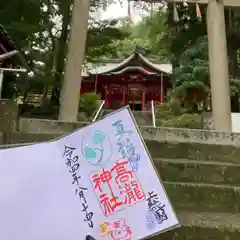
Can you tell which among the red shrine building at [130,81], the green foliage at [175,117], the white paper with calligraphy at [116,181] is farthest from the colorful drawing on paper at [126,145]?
the red shrine building at [130,81]

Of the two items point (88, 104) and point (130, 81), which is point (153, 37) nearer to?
point (130, 81)

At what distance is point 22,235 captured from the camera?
2139 millimetres

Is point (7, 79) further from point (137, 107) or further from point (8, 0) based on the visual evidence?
point (137, 107)

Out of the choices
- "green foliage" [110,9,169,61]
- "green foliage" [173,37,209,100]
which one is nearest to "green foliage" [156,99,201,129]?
"green foliage" [173,37,209,100]

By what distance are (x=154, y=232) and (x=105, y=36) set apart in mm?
10028

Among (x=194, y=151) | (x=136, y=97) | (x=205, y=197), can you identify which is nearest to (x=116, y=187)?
(x=205, y=197)

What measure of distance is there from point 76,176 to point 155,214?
21.0 inches

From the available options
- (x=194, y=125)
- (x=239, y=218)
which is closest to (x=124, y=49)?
(x=194, y=125)

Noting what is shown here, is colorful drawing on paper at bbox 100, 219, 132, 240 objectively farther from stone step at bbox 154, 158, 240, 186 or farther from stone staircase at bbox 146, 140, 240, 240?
stone step at bbox 154, 158, 240, 186

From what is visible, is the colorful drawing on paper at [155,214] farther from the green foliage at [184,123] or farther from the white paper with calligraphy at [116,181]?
the green foliage at [184,123]

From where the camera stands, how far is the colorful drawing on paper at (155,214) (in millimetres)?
2127

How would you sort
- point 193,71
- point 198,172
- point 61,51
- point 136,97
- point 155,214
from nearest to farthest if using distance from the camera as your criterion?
point 155,214 < point 198,172 < point 193,71 < point 61,51 < point 136,97

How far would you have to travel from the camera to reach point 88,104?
437 inches

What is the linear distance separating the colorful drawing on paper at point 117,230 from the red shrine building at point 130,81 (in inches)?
574
